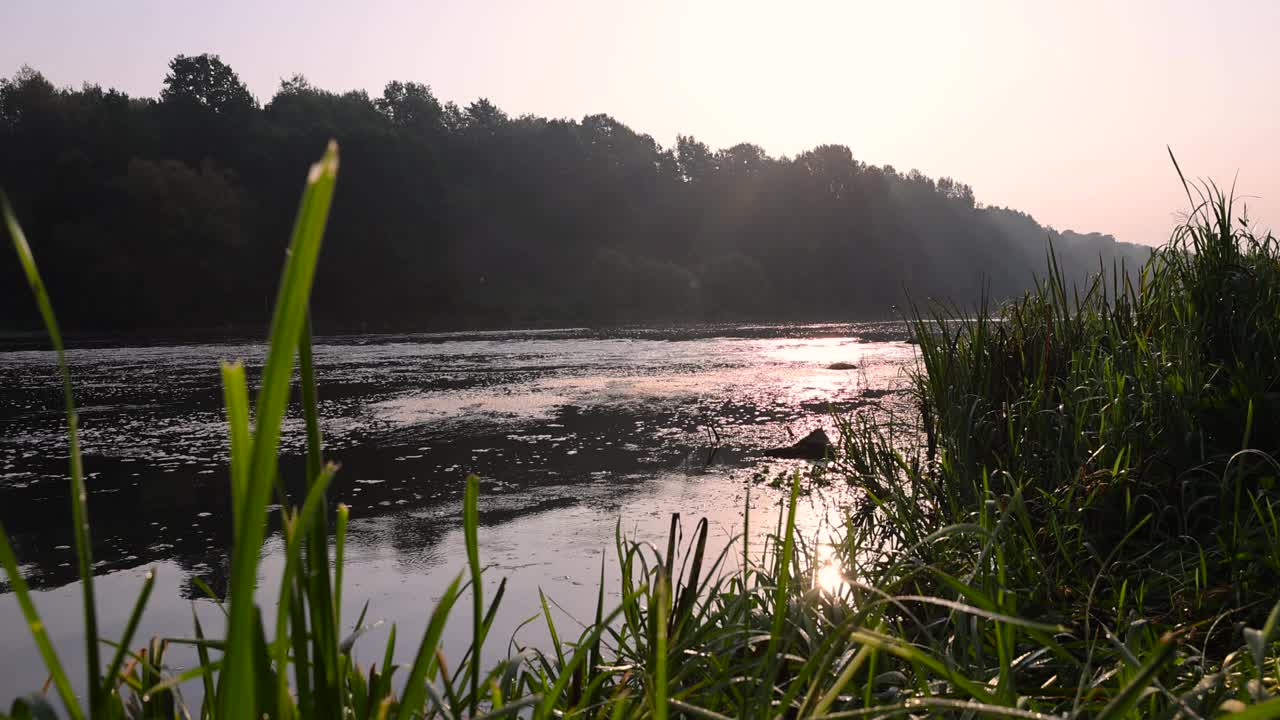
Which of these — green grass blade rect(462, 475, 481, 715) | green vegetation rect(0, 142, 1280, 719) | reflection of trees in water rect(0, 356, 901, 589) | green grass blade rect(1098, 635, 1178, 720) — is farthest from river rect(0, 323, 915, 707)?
green grass blade rect(1098, 635, 1178, 720)

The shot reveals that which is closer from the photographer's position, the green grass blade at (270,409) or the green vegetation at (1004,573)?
the green grass blade at (270,409)

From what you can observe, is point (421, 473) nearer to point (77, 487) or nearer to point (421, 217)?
point (77, 487)

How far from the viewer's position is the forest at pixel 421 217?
138 ft

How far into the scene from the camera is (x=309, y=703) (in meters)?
0.87

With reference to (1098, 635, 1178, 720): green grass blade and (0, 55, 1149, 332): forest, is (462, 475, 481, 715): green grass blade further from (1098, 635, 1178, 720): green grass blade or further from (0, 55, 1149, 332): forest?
(0, 55, 1149, 332): forest

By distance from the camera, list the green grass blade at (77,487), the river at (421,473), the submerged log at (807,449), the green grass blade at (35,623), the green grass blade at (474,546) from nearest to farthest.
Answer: the green grass blade at (77,487) → the green grass blade at (35,623) → the green grass blade at (474,546) → the river at (421,473) → the submerged log at (807,449)

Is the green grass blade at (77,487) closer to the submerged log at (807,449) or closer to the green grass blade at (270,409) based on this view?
the green grass blade at (270,409)

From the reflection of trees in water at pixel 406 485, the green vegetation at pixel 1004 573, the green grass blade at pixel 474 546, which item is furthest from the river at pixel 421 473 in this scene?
the green vegetation at pixel 1004 573

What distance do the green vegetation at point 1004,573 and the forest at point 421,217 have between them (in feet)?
87.6

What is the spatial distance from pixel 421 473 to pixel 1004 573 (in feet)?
23.7

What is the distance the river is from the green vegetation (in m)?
0.56

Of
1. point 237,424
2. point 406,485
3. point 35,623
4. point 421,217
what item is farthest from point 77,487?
point 421,217

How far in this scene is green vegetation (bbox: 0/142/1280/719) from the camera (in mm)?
1141

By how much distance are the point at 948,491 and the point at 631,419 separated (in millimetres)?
8090
